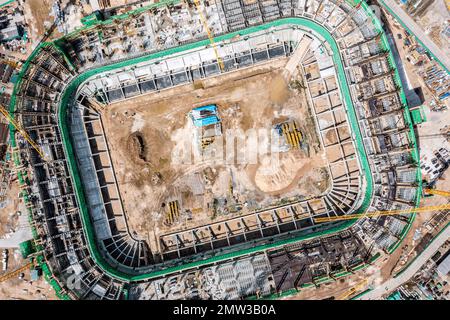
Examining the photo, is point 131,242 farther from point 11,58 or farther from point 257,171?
point 11,58

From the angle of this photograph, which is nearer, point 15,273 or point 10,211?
point 15,273

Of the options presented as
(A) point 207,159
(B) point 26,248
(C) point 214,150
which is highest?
(C) point 214,150

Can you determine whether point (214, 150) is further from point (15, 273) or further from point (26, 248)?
point (15, 273)

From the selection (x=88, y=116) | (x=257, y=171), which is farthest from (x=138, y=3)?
(x=257, y=171)

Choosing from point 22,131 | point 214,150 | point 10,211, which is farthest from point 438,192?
point 10,211

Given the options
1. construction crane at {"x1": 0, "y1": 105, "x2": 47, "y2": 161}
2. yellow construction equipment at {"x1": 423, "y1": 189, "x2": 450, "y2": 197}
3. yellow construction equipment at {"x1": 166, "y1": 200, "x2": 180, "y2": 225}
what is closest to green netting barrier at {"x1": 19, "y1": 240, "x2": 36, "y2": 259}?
construction crane at {"x1": 0, "y1": 105, "x2": 47, "y2": 161}

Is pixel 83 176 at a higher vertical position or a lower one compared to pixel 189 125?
lower
